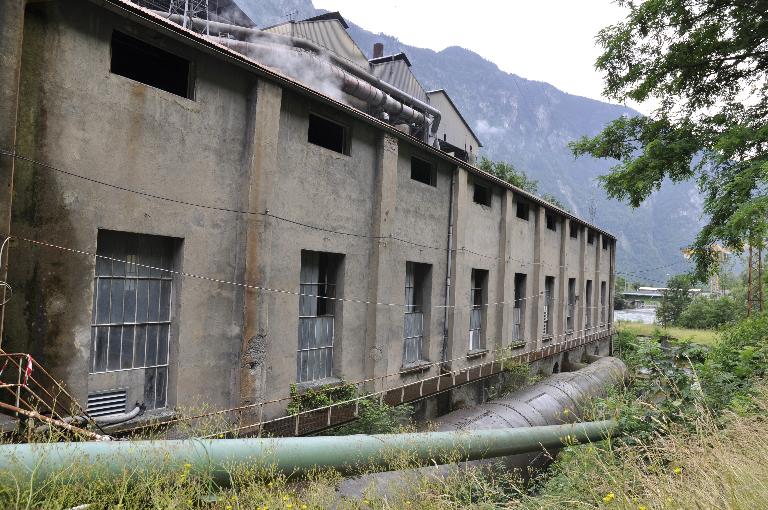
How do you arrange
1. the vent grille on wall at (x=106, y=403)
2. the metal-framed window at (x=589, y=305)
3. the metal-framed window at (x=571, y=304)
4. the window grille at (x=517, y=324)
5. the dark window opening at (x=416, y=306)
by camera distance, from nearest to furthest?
the vent grille on wall at (x=106, y=403), the dark window opening at (x=416, y=306), the window grille at (x=517, y=324), the metal-framed window at (x=571, y=304), the metal-framed window at (x=589, y=305)

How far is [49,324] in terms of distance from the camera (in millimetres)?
5641

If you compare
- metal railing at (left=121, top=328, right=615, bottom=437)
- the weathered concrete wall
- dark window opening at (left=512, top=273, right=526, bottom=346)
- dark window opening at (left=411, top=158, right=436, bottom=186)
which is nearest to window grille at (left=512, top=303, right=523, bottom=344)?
dark window opening at (left=512, top=273, right=526, bottom=346)

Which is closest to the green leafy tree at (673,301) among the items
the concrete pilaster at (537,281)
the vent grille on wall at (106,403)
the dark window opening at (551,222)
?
the dark window opening at (551,222)

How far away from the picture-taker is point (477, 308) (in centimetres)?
1469

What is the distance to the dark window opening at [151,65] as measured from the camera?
273 inches

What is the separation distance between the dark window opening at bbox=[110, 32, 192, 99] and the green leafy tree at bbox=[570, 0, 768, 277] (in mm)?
8809

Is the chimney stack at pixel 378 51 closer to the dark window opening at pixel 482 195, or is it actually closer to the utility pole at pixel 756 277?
the dark window opening at pixel 482 195

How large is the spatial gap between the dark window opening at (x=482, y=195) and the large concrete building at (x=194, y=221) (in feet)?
9.54

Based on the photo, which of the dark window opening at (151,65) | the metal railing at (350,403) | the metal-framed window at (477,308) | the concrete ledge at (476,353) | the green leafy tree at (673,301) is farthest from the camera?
the green leafy tree at (673,301)

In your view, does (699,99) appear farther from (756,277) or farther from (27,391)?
(756,277)

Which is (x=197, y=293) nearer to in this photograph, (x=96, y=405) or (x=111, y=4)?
(x=96, y=405)

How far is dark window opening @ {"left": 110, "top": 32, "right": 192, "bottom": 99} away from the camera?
6922 mm

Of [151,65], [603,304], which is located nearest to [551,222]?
[603,304]

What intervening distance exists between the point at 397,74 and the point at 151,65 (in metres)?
17.8
